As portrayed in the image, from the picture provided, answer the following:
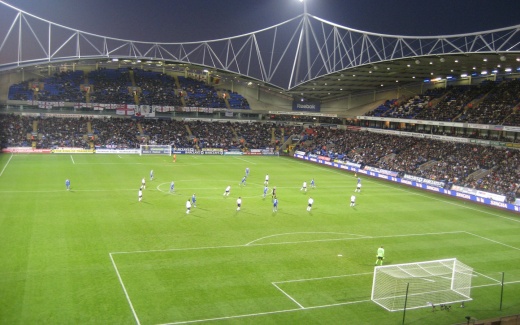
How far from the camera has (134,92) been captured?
73.3 meters

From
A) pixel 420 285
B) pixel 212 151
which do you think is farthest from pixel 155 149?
pixel 420 285

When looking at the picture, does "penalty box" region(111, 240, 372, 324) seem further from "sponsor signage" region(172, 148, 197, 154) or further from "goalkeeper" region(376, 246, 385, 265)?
"sponsor signage" region(172, 148, 197, 154)

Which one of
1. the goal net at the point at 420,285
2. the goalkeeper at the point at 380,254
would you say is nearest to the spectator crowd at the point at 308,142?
the goal net at the point at 420,285

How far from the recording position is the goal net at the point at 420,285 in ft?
57.0

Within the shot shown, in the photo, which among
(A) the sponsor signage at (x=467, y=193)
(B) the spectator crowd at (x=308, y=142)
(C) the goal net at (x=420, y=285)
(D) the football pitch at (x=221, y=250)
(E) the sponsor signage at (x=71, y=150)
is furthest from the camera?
(E) the sponsor signage at (x=71, y=150)

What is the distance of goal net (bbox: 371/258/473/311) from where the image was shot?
17359 mm

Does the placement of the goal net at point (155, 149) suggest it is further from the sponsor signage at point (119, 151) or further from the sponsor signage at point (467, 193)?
the sponsor signage at point (467, 193)

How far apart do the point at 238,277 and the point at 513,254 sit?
1602 cm

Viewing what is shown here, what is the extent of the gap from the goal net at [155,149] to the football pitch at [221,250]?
19.7m

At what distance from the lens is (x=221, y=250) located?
22.1 m

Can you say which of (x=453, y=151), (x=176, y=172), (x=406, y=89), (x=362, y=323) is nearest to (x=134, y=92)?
(x=176, y=172)

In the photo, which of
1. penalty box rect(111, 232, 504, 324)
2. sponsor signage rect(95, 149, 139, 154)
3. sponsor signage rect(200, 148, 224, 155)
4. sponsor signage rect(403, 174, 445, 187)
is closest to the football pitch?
penalty box rect(111, 232, 504, 324)

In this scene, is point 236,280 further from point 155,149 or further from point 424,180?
point 155,149

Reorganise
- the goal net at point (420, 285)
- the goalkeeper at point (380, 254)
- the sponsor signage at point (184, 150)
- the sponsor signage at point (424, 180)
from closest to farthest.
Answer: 1. the goal net at point (420, 285)
2. the goalkeeper at point (380, 254)
3. the sponsor signage at point (424, 180)
4. the sponsor signage at point (184, 150)
